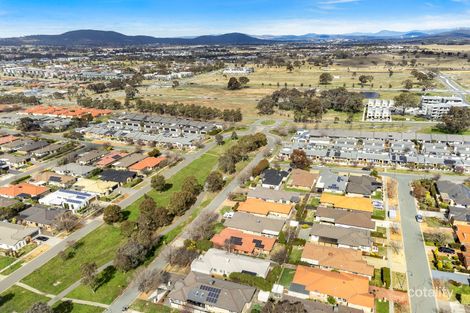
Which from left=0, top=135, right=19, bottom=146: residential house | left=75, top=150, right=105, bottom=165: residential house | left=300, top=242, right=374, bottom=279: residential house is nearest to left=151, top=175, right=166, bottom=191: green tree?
left=75, top=150, right=105, bottom=165: residential house

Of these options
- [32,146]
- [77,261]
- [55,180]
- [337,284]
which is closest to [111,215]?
[77,261]

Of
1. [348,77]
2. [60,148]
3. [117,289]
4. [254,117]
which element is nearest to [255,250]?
[117,289]

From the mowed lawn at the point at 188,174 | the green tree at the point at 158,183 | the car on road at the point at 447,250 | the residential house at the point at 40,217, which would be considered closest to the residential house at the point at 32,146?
the residential house at the point at 40,217

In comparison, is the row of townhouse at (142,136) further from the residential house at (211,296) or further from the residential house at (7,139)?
the residential house at (211,296)

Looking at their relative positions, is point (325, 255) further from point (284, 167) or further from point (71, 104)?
point (71, 104)

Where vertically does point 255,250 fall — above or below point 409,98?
below

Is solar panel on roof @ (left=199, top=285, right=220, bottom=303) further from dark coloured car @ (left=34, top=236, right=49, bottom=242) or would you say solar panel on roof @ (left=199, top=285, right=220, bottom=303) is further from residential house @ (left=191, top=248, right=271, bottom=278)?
dark coloured car @ (left=34, top=236, right=49, bottom=242)
